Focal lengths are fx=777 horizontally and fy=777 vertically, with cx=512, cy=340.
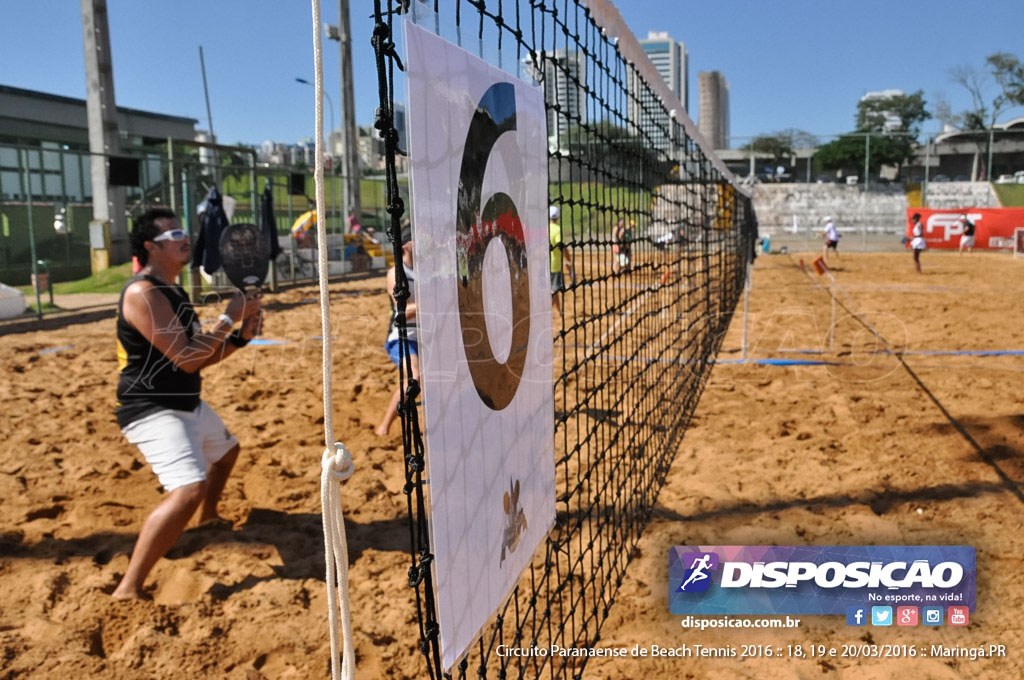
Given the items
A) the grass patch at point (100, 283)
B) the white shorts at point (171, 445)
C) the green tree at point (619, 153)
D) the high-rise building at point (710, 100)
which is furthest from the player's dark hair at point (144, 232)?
the high-rise building at point (710, 100)

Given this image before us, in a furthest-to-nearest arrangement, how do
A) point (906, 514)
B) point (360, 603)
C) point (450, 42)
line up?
point (906, 514), point (360, 603), point (450, 42)

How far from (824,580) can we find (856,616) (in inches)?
8.8

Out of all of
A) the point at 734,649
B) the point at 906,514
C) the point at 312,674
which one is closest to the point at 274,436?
the point at 312,674

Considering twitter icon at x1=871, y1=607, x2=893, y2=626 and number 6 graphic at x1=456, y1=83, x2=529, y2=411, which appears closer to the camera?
number 6 graphic at x1=456, y1=83, x2=529, y2=411

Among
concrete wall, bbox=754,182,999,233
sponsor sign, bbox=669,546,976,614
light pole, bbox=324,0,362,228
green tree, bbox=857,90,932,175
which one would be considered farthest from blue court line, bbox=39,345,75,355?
green tree, bbox=857,90,932,175

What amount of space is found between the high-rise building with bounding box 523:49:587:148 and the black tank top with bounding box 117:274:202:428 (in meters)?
1.79

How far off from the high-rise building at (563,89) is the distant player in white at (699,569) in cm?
182

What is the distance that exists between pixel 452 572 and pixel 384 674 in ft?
4.87

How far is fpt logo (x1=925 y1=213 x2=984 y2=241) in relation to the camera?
91.0ft

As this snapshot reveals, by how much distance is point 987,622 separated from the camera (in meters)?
2.92

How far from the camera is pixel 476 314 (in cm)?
149

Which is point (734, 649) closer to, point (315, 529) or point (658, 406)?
point (315, 529)

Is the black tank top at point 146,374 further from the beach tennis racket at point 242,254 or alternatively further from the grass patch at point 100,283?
the grass patch at point 100,283

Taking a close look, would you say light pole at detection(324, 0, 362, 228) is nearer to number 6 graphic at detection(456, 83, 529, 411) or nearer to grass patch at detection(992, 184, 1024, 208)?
number 6 graphic at detection(456, 83, 529, 411)
